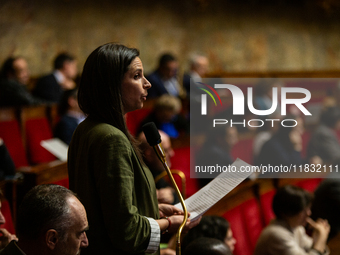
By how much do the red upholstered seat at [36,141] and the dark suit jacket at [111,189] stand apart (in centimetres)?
160

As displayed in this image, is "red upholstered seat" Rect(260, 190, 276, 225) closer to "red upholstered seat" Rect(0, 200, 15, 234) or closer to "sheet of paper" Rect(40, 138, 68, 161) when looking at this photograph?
"sheet of paper" Rect(40, 138, 68, 161)

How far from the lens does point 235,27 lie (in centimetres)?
487

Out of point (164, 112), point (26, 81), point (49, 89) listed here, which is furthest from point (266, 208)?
point (26, 81)

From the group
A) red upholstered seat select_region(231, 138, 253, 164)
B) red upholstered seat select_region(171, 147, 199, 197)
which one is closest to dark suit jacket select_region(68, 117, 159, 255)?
red upholstered seat select_region(171, 147, 199, 197)

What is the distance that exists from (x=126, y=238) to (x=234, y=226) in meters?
0.91

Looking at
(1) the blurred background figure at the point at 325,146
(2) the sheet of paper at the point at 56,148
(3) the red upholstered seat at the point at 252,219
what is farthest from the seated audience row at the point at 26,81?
(1) the blurred background figure at the point at 325,146

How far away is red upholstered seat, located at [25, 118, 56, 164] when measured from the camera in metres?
2.35

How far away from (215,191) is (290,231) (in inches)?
30.1

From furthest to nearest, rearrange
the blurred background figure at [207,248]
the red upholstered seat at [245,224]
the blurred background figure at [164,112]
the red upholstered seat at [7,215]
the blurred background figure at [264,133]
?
the blurred background figure at [264,133] < the blurred background figure at [164,112] < the red upholstered seat at [245,224] < the red upholstered seat at [7,215] < the blurred background figure at [207,248]

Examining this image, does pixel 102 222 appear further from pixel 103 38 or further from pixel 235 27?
pixel 235 27

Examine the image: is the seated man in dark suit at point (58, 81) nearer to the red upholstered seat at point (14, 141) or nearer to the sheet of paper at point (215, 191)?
the red upholstered seat at point (14, 141)

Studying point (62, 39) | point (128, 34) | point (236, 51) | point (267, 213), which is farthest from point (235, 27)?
point (267, 213)

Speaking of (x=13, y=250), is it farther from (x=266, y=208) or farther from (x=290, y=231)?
(x=266, y=208)

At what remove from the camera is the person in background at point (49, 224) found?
2.37 feet
